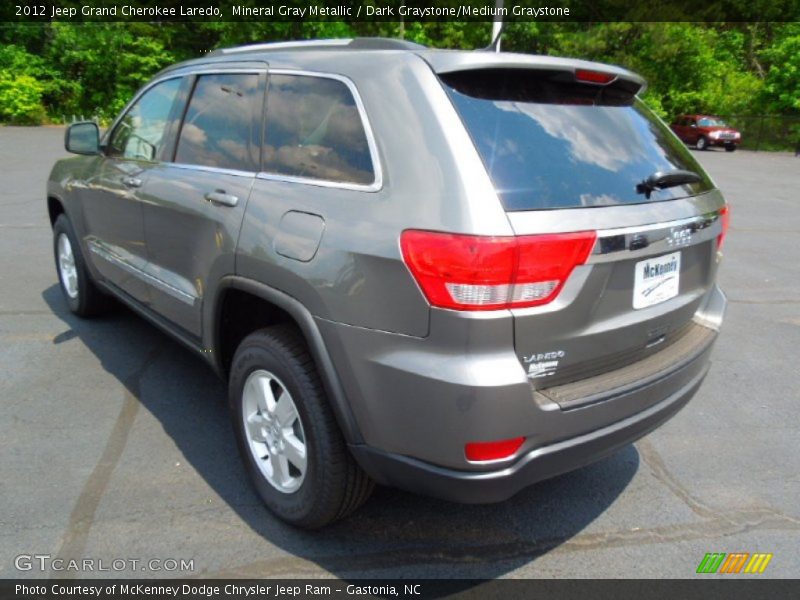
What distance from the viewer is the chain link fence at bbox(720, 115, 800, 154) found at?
27.2 m

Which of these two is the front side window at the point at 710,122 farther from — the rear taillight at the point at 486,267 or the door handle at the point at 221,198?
the rear taillight at the point at 486,267

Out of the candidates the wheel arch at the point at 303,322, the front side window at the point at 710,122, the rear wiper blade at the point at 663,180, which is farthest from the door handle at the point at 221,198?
the front side window at the point at 710,122

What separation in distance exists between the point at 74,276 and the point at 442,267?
158 inches

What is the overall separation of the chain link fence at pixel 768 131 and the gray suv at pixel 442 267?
96.8 feet

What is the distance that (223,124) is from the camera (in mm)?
2998

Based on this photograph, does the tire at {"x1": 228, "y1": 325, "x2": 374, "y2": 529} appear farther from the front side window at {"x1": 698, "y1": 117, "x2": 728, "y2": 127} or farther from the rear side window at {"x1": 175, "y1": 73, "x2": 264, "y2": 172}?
the front side window at {"x1": 698, "y1": 117, "x2": 728, "y2": 127}

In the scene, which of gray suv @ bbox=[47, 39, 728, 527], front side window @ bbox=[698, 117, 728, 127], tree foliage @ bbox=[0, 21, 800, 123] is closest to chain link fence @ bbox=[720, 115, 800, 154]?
tree foliage @ bbox=[0, 21, 800, 123]

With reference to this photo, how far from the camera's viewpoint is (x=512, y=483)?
2.05 m

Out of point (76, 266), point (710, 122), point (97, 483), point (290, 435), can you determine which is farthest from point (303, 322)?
point (710, 122)

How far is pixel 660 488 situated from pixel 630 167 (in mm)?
1541

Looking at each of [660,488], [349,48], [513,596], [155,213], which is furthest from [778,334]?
[155,213]

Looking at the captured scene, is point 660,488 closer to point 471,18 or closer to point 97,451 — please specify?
point 97,451

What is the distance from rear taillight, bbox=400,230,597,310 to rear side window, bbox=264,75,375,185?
0.40 m

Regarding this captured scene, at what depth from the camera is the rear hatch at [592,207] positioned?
202cm
